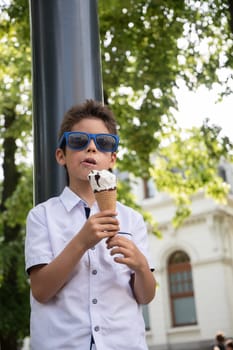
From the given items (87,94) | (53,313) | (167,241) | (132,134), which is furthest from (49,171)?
(167,241)

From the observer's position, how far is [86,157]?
1.85 m

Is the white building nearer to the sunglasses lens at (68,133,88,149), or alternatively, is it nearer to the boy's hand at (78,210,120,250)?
the sunglasses lens at (68,133,88,149)

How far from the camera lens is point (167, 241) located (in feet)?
72.9

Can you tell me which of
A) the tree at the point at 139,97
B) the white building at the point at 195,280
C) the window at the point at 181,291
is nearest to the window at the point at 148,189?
the white building at the point at 195,280

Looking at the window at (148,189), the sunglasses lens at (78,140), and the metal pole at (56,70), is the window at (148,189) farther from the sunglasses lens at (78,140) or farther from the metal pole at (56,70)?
the sunglasses lens at (78,140)

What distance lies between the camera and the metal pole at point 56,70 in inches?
102

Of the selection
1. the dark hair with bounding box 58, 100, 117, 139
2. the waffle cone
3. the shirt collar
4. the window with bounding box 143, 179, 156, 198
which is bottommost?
the waffle cone

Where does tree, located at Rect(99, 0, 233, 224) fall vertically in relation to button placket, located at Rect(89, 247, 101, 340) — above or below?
above

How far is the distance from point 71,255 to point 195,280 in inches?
783

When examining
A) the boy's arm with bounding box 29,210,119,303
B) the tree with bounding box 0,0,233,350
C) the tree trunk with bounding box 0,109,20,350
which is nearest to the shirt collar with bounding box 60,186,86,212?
the boy's arm with bounding box 29,210,119,303

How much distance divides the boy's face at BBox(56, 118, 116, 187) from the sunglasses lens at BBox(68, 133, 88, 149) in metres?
0.02

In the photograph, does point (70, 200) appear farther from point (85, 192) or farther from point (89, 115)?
point (89, 115)

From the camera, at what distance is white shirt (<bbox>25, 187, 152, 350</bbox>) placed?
1.63 m

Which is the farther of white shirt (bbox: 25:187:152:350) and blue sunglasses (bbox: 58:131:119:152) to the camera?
blue sunglasses (bbox: 58:131:119:152)
